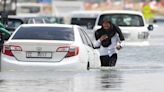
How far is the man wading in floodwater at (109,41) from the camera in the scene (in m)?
21.5

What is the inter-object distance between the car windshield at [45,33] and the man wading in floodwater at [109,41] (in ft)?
7.63

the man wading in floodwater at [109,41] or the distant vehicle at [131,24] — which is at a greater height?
the man wading in floodwater at [109,41]

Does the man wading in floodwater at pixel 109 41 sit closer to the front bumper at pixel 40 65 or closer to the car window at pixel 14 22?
the front bumper at pixel 40 65

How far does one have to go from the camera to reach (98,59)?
20.8 m

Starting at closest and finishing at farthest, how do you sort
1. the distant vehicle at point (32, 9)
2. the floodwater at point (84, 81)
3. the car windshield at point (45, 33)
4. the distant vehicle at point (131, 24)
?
1. the floodwater at point (84, 81)
2. the car windshield at point (45, 33)
3. the distant vehicle at point (131, 24)
4. the distant vehicle at point (32, 9)

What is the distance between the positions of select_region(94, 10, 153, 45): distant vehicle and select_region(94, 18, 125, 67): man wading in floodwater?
11.0 metres

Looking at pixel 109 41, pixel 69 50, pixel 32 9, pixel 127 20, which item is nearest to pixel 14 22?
pixel 127 20

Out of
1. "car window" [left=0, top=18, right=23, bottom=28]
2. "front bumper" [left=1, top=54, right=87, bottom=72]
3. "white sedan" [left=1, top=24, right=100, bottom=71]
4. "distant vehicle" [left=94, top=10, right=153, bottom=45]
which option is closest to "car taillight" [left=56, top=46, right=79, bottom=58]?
"white sedan" [left=1, top=24, right=100, bottom=71]

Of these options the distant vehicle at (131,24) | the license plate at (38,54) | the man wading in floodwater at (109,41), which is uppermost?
the license plate at (38,54)

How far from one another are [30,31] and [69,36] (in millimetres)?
924

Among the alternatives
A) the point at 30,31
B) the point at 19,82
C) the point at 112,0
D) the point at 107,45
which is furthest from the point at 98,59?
the point at 112,0

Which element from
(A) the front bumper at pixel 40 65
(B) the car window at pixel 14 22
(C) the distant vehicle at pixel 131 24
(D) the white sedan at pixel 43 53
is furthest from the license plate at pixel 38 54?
(C) the distant vehicle at pixel 131 24

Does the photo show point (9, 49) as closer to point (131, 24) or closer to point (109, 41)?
point (109, 41)

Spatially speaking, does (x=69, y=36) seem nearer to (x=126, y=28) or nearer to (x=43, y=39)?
(x=43, y=39)
